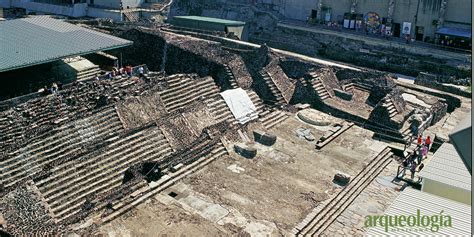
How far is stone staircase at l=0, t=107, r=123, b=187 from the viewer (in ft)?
70.5

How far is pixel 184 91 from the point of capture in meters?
32.1

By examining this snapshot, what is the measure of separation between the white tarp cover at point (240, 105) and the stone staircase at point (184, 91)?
41.6 inches

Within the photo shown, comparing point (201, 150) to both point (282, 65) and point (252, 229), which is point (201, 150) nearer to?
point (252, 229)

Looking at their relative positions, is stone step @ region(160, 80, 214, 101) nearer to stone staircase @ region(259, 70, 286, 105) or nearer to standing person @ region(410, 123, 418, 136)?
stone staircase @ region(259, 70, 286, 105)

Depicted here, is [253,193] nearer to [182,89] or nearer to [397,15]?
[182,89]

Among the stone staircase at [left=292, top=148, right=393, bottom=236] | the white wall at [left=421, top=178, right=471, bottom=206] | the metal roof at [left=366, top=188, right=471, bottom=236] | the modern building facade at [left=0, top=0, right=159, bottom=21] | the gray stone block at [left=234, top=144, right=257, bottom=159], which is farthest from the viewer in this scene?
the modern building facade at [left=0, top=0, right=159, bottom=21]

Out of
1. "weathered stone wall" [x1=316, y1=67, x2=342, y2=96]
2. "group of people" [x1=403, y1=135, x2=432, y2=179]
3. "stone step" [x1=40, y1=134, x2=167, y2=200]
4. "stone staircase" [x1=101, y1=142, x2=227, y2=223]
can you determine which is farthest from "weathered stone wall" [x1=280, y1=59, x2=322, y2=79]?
"stone step" [x1=40, y1=134, x2=167, y2=200]

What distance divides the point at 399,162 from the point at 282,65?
16.1 m

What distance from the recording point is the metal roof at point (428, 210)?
1605cm

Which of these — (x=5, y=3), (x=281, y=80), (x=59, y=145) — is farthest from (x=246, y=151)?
(x=5, y=3)

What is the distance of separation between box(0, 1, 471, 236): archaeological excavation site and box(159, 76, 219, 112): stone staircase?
0.31 feet

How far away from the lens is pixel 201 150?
2422 cm

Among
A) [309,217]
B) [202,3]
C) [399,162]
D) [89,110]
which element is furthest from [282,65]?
[202,3]

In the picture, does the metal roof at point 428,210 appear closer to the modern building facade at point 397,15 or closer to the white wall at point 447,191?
the white wall at point 447,191
